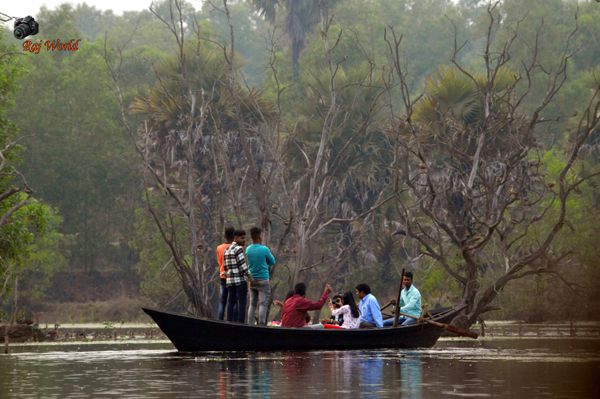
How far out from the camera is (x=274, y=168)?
3659 centimetres

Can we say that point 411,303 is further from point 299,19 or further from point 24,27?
point 299,19

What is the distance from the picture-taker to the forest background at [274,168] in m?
38.8

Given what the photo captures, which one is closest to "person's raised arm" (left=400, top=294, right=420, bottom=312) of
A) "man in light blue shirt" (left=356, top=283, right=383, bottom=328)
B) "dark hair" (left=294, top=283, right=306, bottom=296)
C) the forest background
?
"man in light blue shirt" (left=356, top=283, right=383, bottom=328)

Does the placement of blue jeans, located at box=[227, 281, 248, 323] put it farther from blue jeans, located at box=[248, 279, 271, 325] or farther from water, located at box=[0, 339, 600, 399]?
water, located at box=[0, 339, 600, 399]

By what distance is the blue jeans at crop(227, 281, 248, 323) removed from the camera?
80.4 ft

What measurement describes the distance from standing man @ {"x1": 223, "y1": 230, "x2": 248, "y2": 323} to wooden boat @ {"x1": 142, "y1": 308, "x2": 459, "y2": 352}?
641mm

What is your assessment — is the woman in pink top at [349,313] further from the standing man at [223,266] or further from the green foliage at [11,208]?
the green foliage at [11,208]

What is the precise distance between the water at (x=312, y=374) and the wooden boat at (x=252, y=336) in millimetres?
250

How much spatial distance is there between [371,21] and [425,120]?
32.4 m

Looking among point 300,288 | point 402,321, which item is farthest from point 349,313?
point 402,321

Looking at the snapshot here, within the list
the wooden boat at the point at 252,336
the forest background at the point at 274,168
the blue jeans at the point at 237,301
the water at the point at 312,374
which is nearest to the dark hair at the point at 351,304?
the wooden boat at the point at 252,336

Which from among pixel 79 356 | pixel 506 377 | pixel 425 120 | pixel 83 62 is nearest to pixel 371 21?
pixel 83 62

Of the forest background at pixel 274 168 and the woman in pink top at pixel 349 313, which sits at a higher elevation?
the forest background at pixel 274 168

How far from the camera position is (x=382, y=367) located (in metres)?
19.5
